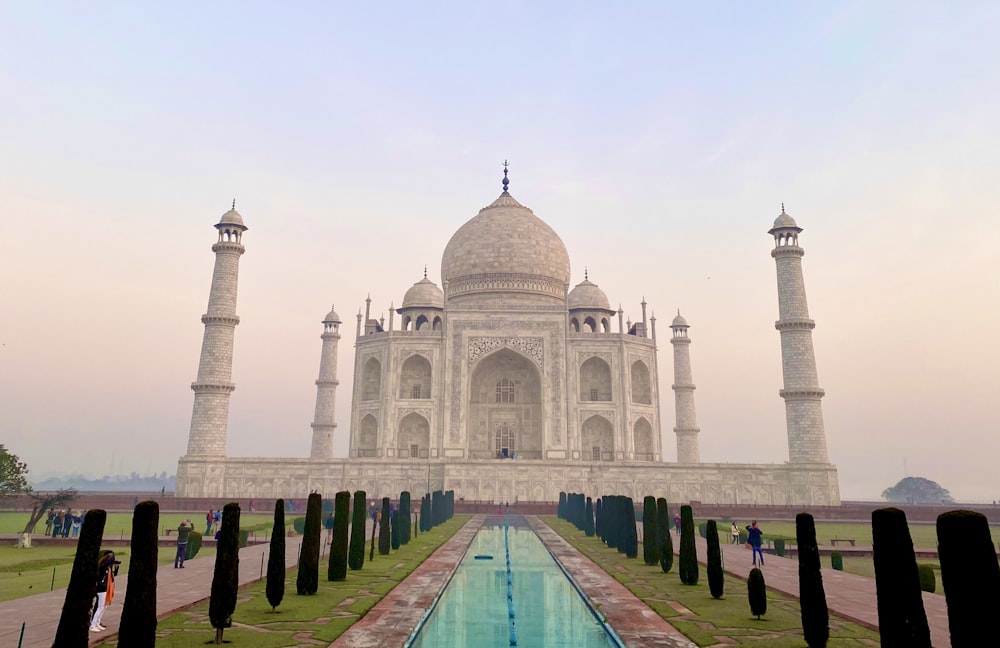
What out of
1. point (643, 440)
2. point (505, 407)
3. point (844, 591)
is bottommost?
point (844, 591)

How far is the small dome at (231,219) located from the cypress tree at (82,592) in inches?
1127

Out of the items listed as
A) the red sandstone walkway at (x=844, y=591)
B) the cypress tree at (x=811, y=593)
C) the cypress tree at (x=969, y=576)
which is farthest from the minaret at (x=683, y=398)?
the cypress tree at (x=969, y=576)

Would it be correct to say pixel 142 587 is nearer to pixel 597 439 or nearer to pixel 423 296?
pixel 597 439

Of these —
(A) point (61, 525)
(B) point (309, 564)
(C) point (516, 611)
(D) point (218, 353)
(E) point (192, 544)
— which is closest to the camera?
(C) point (516, 611)

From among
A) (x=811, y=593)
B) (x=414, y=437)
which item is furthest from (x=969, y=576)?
(x=414, y=437)

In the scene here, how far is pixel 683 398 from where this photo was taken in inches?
1591

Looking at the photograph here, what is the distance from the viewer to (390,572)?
11953 mm

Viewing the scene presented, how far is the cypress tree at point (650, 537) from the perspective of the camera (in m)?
13.3

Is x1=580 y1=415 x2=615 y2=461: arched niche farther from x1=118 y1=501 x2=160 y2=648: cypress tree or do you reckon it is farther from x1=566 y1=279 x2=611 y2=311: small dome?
x1=118 y1=501 x2=160 y2=648: cypress tree

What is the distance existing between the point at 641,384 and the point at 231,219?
880 inches

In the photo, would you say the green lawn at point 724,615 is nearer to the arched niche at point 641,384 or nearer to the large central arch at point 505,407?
the large central arch at point 505,407

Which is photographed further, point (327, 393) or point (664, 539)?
point (327, 393)

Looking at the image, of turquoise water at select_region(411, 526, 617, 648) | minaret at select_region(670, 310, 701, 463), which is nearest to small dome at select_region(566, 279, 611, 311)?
minaret at select_region(670, 310, 701, 463)

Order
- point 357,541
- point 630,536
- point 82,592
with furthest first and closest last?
point 630,536, point 357,541, point 82,592
